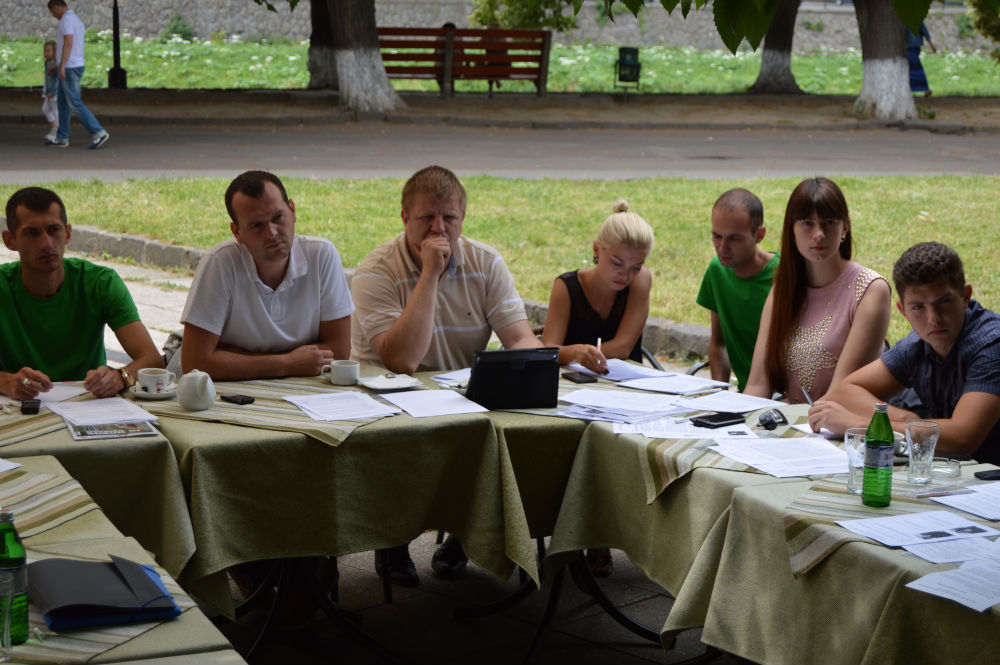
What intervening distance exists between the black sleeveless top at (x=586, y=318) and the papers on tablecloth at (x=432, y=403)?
3.66ft

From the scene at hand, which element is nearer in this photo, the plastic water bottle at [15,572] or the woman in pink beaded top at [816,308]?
the plastic water bottle at [15,572]

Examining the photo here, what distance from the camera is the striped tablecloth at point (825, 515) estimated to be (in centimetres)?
273

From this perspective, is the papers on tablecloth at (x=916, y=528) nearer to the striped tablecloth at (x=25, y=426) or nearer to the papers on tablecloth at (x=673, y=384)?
Answer: the papers on tablecloth at (x=673, y=384)

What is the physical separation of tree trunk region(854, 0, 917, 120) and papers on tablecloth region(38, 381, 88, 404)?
1856cm

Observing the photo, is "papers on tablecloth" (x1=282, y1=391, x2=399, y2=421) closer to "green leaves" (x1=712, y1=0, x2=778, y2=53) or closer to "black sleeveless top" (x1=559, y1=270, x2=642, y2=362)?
Result: "black sleeveless top" (x1=559, y1=270, x2=642, y2=362)

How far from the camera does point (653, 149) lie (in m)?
16.4

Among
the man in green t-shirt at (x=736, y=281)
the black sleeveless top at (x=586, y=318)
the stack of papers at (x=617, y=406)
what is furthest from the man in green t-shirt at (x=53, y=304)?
the man in green t-shirt at (x=736, y=281)

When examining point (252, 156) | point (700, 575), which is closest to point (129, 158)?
point (252, 156)

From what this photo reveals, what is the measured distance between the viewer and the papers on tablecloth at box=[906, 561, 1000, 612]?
2.35 meters

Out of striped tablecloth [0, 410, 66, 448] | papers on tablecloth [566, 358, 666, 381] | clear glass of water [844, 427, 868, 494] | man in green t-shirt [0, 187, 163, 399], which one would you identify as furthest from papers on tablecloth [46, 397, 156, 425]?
clear glass of water [844, 427, 868, 494]

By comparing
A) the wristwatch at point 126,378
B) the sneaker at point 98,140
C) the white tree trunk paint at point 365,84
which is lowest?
the wristwatch at point 126,378

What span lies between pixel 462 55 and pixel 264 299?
18.1 metres

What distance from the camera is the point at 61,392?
12.9 feet

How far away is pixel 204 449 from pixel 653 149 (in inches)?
538
